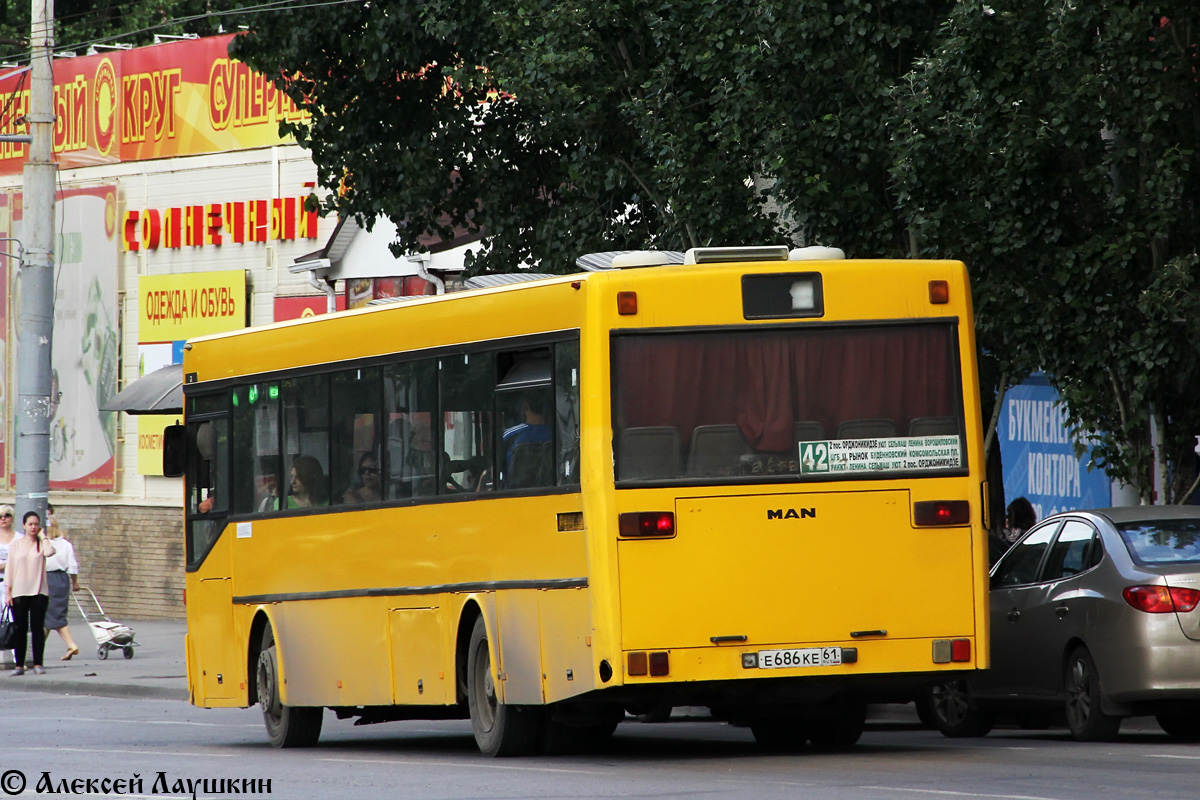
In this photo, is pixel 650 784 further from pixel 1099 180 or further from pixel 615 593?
pixel 1099 180

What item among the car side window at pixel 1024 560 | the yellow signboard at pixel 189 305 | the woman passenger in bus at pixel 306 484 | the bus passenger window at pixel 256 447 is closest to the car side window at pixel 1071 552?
the car side window at pixel 1024 560

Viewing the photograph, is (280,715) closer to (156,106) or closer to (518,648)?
(518,648)

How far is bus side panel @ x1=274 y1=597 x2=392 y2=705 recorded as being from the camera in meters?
14.2

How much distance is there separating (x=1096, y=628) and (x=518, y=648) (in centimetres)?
Result: 358

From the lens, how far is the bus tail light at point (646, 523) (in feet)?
37.9

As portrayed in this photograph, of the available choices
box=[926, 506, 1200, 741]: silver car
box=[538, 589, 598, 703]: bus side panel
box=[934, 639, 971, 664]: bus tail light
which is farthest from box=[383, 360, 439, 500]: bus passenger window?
box=[926, 506, 1200, 741]: silver car

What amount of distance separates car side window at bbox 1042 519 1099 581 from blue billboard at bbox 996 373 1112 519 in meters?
7.45

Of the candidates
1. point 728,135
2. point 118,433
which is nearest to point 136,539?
point 118,433

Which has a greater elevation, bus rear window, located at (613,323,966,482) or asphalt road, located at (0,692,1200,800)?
bus rear window, located at (613,323,966,482)

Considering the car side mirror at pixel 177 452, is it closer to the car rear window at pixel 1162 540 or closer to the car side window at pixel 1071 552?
the car side window at pixel 1071 552

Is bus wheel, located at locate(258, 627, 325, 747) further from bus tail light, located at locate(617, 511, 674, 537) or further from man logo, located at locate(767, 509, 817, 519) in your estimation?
man logo, located at locate(767, 509, 817, 519)

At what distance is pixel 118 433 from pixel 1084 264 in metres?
20.7

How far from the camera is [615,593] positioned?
453 inches

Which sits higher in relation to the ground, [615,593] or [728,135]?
[728,135]
